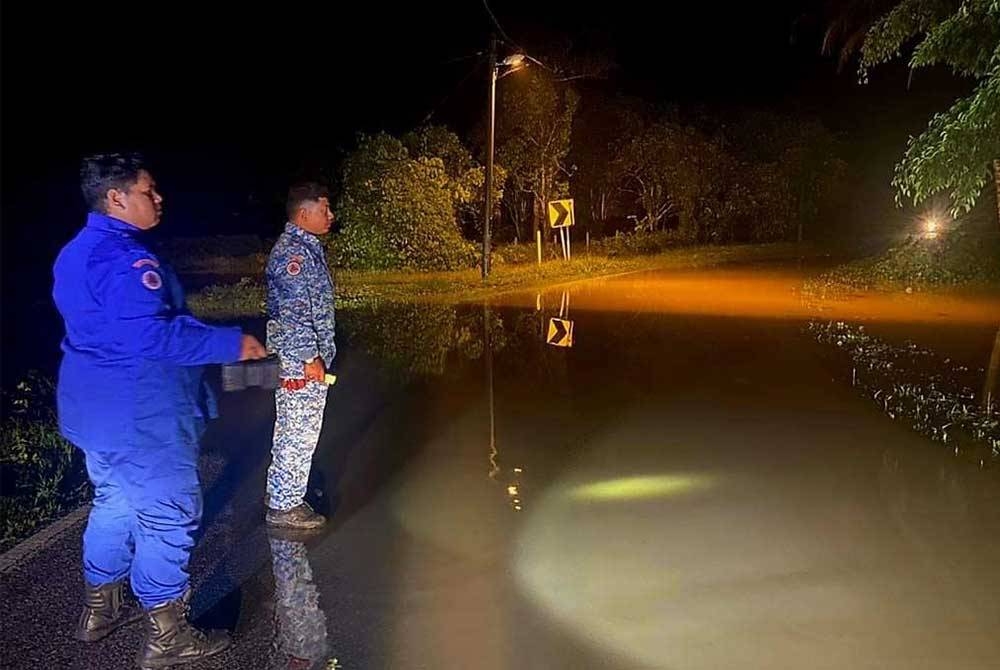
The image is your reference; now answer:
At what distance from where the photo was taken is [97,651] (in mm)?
4332

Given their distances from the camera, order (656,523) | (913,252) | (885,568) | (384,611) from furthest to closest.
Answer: (913,252)
(656,523)
(885,568)
(384,611)

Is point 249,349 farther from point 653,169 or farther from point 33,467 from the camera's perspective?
point 653,169

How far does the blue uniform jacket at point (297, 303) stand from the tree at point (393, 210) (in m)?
16.5

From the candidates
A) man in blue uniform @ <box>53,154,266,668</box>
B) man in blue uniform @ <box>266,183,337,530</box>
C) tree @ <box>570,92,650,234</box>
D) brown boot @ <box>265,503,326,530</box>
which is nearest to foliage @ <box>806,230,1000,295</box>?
tree @ <box>570,92,650,234</box>

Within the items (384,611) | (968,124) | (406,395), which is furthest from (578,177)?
(384,611)

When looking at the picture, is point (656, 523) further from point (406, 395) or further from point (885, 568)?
point (406, 395)

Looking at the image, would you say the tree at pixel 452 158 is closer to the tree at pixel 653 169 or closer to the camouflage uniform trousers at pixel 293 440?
the tree at pixel 653 169

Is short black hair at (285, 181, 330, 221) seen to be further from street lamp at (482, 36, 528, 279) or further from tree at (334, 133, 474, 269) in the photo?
tree at (334, 133, 474, 269)

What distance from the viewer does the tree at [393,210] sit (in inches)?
866

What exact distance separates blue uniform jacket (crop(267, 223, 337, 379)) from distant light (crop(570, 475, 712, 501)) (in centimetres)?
214

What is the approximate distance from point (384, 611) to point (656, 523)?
200 centimetres

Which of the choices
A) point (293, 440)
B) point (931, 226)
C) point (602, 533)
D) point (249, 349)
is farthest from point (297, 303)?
point (931, 226)

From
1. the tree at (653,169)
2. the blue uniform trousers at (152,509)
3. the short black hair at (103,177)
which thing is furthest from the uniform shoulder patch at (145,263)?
the tree at (653,169)

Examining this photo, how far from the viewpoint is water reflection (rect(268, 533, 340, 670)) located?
4.25m
